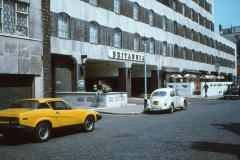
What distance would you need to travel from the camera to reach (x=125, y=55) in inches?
1128

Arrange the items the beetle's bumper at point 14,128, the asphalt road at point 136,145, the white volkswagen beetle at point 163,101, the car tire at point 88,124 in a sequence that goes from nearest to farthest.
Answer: the asphalt road at point 136,145
the beetle's bumper at point 14,128
the car tire at point 88,124
the white volkswagen beetle at point 163,101

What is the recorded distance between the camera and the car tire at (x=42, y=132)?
905 cm

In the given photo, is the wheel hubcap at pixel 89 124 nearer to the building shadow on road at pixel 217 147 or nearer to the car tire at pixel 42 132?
the car tire at pixel 42 132

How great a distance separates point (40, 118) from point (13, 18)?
10264mm

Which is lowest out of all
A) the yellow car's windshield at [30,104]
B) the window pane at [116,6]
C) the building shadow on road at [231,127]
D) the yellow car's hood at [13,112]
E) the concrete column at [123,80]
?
the building shadow on road at [231,127]

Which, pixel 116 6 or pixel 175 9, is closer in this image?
pixel 116 6

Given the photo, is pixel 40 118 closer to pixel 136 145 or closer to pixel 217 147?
pixel 136 145

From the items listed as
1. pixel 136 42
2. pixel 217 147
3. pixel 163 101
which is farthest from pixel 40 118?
pixel 136 42

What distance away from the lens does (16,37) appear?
1681cm

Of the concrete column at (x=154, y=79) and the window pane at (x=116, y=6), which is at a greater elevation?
the window pane at (x=116, y=6)

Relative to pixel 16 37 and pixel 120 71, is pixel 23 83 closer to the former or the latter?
pixel 16 37

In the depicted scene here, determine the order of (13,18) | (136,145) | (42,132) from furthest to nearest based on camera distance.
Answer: (13,18)
(42,132)
(136,145)

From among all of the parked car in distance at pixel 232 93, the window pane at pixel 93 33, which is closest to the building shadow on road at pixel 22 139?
the window pane at pixel 93 33

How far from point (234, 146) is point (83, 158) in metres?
4.44
